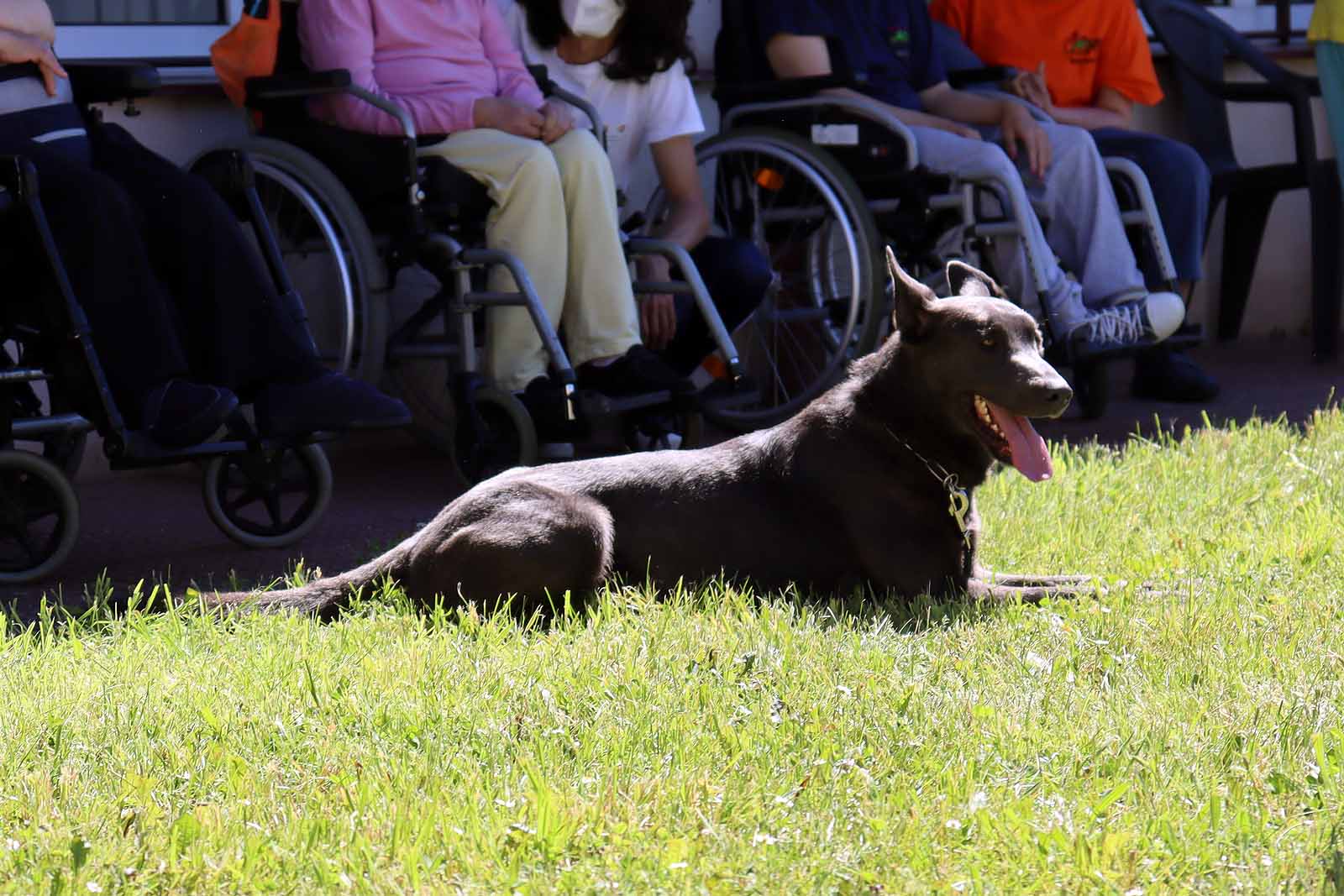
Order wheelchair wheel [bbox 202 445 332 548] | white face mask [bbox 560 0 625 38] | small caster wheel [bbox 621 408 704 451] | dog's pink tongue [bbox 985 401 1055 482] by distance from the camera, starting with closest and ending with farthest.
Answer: dog's pink tongue [bbox 985 401 1055 482], wheelchair wheel [bbox 202 445 332 548], small caster wheel [bbox 621 408 704 451], white face mask [bbox 560 0 625 38]

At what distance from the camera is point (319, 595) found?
3.53m

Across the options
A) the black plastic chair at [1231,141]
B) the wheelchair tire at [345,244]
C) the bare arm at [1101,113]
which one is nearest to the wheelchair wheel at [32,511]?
the wheelchair tire at [345,244]

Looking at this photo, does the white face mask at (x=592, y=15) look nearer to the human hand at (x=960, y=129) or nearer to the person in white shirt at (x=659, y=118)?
the person in white shirt at (x=659, y=118)

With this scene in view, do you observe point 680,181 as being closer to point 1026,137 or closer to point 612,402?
point 612,402

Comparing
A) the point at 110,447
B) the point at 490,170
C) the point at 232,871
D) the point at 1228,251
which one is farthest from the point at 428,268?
the point at 1228,251

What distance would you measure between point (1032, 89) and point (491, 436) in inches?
113

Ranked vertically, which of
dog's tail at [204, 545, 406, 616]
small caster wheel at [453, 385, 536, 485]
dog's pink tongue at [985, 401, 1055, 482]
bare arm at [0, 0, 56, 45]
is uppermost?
bare arm at [0, 0, 56, 45]

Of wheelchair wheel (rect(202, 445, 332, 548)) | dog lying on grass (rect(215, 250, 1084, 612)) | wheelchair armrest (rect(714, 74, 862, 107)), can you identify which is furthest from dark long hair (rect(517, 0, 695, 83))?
dog lying on grass (rect(215, 250, 1084, 612))

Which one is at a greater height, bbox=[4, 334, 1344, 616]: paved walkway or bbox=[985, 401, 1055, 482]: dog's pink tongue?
bbox=[985, 401, 1055, 482]: dog's pink tongue

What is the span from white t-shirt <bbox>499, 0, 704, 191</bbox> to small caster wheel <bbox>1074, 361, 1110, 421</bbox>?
155 centimetres

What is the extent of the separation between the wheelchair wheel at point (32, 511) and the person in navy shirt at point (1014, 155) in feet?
9.55

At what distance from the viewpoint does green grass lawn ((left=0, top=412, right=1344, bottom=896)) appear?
2234mm

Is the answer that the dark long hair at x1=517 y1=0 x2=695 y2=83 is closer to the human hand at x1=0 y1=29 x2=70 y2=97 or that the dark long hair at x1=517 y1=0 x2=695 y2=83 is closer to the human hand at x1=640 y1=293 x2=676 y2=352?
the human hand at x1=640 y1=293 x2=676 y2=352

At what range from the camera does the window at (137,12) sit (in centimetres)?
580
